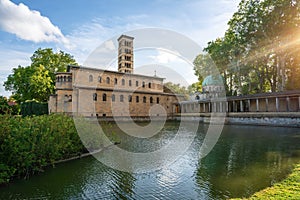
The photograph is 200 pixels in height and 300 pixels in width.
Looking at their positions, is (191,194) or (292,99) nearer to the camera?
(191,194)

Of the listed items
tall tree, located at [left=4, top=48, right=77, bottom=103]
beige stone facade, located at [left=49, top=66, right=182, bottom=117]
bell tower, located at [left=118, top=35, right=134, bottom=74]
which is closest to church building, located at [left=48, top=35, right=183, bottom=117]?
beige stone facade, located at [left=49, top=66, right=182, bottom=117]

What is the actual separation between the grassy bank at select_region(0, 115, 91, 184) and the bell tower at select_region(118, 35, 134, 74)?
41.8m

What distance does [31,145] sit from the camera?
687 cm

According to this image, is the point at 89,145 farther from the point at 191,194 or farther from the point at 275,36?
the point at 275,36

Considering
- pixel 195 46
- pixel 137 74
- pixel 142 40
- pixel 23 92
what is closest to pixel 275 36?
pixel 195 46

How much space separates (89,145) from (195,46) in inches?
431

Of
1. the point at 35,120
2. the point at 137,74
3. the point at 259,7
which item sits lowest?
the point at 35,120

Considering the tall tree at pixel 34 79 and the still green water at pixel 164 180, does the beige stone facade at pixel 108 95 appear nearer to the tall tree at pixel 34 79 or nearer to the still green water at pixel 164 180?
the tall tree at pixel 34 79

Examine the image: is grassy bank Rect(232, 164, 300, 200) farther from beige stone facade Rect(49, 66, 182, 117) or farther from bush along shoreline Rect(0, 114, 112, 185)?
beige stone facade Rect(49, 66, 182, 117)

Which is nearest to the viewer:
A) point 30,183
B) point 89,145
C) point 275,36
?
point 30,183

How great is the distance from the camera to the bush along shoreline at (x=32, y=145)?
6.11m

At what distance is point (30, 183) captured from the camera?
6004 mm

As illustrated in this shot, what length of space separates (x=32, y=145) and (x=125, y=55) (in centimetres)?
4508

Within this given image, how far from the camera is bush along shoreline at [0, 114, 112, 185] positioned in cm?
611
